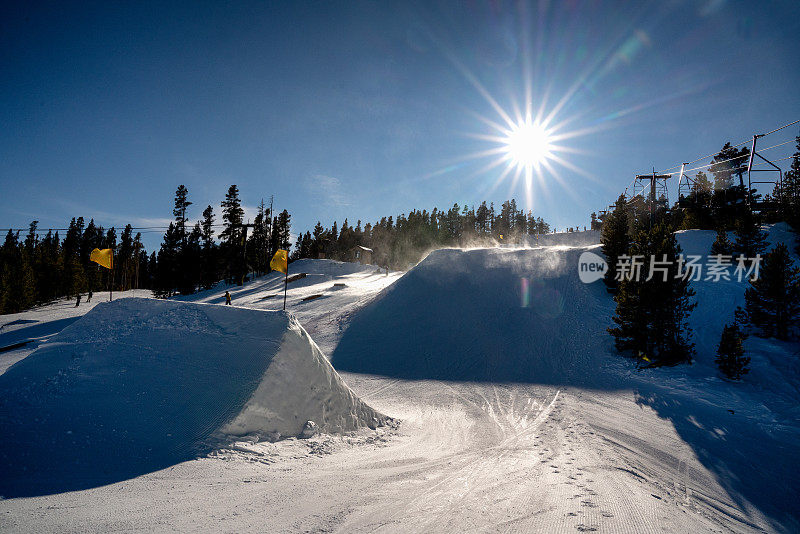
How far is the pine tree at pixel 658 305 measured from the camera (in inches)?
578

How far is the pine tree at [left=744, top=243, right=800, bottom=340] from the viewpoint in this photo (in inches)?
627

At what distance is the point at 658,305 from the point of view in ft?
49.4

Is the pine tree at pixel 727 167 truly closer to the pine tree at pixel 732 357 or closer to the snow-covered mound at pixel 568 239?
the snow-covered mound at pixel 568 239

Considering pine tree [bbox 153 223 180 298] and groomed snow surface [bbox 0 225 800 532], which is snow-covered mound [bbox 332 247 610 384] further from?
pine tree [bbox 153 223 180 298]

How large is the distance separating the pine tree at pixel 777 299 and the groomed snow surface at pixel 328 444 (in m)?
5.03

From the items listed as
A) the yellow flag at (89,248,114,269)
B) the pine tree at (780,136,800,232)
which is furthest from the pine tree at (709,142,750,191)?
the yellow flag at (89,248,114,269)

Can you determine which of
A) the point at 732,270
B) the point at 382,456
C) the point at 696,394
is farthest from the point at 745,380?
the point at 382,456

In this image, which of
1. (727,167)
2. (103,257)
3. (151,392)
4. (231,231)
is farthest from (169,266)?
(727,167)

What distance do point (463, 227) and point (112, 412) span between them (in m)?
89.3

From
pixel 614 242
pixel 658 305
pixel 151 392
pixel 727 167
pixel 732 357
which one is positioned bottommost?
pixel 732 357

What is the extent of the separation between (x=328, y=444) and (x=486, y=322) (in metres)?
16.7

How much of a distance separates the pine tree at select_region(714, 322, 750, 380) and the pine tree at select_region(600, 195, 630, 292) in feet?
30.3

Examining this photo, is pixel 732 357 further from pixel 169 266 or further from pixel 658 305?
pixel 169 266

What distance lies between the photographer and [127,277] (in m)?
82.4
